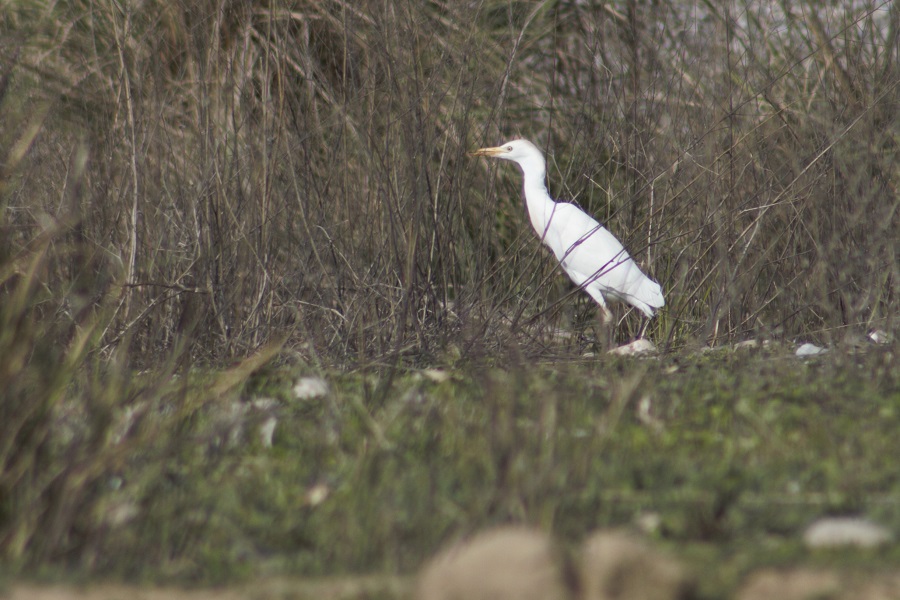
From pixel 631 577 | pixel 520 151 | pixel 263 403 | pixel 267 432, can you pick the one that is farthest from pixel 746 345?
pixel 631 577

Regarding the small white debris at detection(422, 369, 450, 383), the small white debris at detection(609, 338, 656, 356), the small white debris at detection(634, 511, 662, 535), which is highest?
the small white debris at detection(634, 511, 662, 535)

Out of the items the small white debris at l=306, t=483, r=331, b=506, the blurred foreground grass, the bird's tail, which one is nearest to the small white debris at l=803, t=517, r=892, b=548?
the blurred foreground grass

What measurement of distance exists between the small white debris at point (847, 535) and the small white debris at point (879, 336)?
1562 millimetres

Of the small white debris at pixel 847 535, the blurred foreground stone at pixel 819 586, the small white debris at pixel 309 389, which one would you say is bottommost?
the small white debris at pixel 309 389

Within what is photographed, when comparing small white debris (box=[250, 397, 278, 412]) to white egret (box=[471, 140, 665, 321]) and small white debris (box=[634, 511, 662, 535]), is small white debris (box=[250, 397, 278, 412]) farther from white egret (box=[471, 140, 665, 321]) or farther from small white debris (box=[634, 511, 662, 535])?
white egret (box=[471, 140, 665, 321])

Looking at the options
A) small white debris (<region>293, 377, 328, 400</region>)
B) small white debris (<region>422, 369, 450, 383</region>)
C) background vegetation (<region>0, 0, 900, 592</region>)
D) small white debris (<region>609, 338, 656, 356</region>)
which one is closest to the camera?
small white debris (<region>293, 377, 328, 400</region>)

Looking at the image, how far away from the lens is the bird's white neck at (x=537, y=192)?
14.1 feet

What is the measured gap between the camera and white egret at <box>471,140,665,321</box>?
3.97 meters

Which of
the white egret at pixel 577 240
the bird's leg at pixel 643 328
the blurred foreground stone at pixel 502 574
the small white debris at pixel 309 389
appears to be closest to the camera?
the blurred foreground stone at pixel 502 574

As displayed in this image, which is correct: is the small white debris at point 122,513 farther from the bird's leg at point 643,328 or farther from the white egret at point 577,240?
the bird's leg at point 643,328

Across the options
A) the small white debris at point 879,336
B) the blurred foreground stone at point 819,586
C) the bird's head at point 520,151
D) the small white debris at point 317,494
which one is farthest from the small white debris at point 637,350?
the blurred foreground stone at point 819,586

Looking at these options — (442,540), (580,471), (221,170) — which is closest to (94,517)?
(442,540)

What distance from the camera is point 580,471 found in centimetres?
151

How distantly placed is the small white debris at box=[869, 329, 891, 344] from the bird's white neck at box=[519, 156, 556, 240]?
1.34 m
